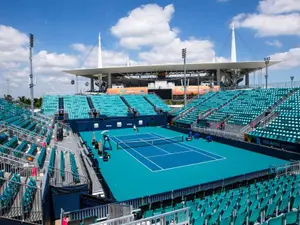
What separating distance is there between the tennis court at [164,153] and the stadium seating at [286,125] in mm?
5894

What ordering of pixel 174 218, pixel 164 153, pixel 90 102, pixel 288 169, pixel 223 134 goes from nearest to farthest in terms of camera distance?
pixel 174 218 → pixel 288 169 → pixel 164 153 → pixel 223 134 → pixel 90 102

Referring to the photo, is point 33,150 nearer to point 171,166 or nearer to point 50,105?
point 171,166

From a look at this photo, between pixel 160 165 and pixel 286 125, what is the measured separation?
1352 cm

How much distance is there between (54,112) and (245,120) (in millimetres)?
29335

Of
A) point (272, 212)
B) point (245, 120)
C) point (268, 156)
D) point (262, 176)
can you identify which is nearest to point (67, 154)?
point (262, 176)

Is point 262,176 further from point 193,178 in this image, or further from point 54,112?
point 54,112

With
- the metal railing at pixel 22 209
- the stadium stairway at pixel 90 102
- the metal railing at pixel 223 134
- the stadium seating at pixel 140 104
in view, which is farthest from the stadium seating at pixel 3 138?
the stadium stairway at pixel 90 102

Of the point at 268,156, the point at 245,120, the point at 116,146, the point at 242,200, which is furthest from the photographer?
the point at 245,120

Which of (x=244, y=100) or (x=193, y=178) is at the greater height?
(x=244, y=100)

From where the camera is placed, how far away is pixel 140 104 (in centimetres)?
4659

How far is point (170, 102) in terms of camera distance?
5788 centimetres

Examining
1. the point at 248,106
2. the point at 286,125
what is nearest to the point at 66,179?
the point at 286,125

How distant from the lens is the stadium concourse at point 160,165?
798 cm

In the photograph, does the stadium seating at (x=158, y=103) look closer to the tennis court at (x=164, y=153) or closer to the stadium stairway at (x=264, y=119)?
the tennis court at (x=164, y=153)
